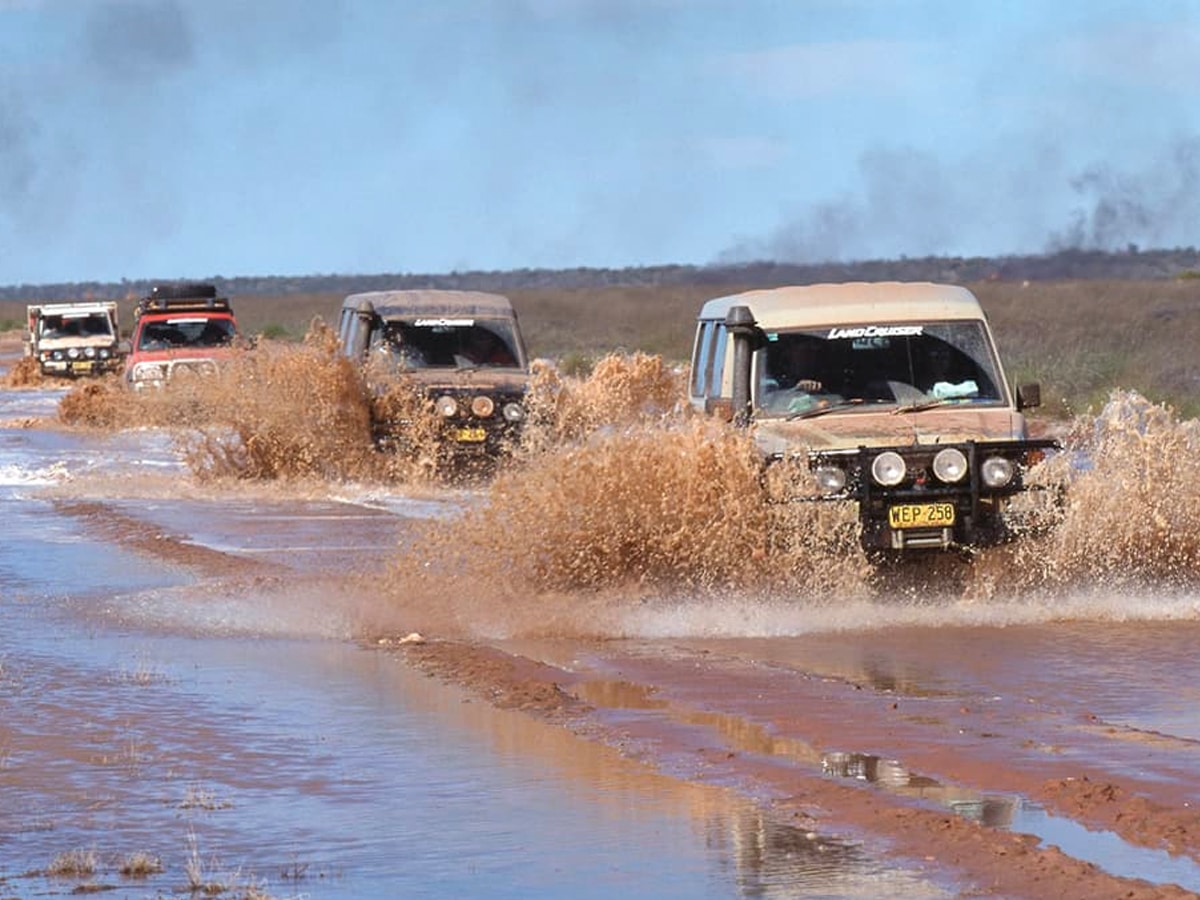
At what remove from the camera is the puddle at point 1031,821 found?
736 centimetres

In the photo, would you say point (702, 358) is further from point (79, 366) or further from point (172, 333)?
point (79, 366)

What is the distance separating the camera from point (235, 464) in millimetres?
25469

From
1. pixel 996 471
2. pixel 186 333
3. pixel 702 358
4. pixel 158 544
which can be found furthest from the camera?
pixel 186 333

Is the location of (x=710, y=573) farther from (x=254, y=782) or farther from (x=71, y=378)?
(x=71, y=378)

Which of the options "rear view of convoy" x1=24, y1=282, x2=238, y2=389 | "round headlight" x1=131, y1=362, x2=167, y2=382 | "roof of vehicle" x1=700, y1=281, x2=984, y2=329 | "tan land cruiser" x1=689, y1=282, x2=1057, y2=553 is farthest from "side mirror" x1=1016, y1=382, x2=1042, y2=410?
"round headlight" x1=131, y1=362, x2=167, y2=382

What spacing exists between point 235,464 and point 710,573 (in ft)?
41.3

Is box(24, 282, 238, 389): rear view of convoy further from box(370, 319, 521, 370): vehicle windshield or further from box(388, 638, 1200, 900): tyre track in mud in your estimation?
box(388, 638, 1200, 900): tyre track in mud

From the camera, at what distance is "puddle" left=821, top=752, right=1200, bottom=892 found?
7359 millimetres

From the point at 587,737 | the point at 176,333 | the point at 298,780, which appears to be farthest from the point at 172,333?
the point at 298,780

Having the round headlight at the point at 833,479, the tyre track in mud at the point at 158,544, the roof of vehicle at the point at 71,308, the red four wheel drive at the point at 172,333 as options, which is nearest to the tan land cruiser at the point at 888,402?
the round headlight at the point at 833,479

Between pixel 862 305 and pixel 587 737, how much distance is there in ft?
17.3

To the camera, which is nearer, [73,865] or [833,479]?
[73,865]

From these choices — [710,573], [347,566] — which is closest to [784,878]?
[710,573]

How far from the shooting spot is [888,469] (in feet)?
43.4
